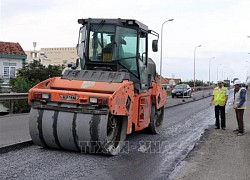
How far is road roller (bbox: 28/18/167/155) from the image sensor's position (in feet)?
25.4

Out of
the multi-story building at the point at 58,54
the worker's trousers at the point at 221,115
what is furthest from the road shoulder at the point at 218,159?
the multi-story building at the point at 58,54

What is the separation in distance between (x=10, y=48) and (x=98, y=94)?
36.2 metres

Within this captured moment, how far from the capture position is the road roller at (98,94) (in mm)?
7750

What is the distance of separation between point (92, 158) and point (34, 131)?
142cm

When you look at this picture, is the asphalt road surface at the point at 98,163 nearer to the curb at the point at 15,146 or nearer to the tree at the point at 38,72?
the curb at the point at 15,146

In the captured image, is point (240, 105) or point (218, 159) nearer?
point (218, 159)

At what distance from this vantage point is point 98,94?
25.5ft

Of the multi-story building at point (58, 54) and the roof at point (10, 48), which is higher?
the multi-story building at point (58, 54)

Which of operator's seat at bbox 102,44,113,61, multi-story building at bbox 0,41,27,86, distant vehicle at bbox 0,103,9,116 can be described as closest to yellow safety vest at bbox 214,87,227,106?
operator's seat at bbox 102,44,113,61

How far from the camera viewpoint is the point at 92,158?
25.5 ft

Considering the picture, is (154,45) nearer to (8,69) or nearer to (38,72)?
(38,72)

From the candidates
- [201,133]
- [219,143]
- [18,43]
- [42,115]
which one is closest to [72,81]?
[42,115]

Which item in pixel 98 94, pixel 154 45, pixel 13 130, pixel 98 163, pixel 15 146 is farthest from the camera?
pixel 154 45

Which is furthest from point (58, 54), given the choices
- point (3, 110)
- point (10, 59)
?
point (3, 110)
